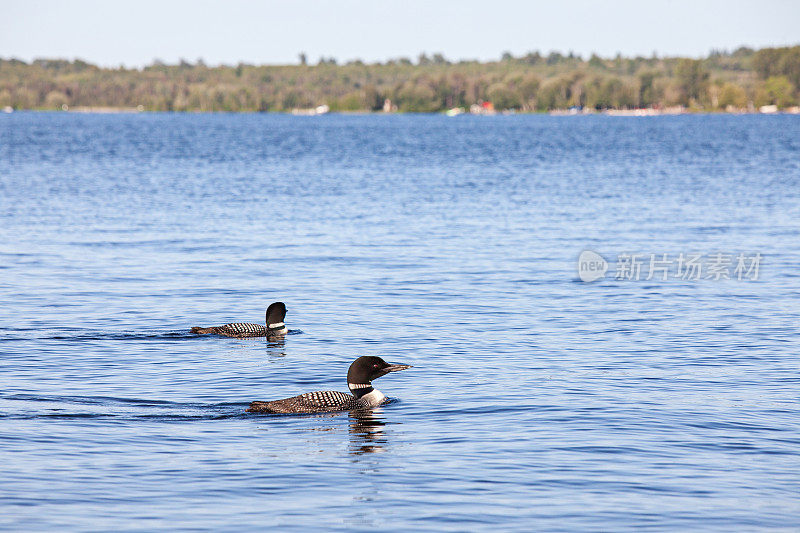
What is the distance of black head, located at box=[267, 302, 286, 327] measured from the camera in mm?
24828

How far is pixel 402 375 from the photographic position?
21.5 m

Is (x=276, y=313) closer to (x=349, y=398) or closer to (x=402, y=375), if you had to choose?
(x=402, y=375)

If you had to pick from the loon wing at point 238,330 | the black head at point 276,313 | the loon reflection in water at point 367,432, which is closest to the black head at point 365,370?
the loon reflection in water at point 367,432

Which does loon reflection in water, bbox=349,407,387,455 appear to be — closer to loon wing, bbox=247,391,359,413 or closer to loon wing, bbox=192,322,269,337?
loon wing, bbox=247,391,359,413

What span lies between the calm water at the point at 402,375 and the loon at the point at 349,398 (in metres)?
0.24

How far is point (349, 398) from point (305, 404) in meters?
0.82

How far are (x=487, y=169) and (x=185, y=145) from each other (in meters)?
61.9

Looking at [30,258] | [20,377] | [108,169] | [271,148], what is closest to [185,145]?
[271,148]

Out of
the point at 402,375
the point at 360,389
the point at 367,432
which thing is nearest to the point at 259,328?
the point at 402,375

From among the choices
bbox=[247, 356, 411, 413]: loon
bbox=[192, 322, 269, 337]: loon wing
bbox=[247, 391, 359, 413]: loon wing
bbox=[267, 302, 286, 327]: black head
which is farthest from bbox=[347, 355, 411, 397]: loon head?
bbox=[192, 322, 269, 337]: loon wing

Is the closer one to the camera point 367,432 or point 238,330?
point 367,432

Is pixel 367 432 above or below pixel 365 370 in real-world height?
below

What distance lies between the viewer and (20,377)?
20609mm

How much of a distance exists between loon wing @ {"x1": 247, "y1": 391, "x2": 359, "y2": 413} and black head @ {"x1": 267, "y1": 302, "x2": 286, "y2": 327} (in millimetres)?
6352
